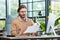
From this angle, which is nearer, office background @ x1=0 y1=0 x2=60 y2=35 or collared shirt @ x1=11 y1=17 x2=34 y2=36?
collared shirt @ x1=11 y1=17 x2=34 y2=36

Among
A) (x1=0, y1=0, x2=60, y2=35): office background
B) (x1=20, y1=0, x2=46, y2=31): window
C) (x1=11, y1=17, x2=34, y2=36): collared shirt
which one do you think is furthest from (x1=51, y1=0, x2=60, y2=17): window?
(x1=11, y1=17, x2=34, y2=36): collared shirt

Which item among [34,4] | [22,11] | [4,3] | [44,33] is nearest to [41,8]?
[34,4]

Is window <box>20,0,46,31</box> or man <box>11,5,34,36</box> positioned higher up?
window <box>20,0,46,31</box>

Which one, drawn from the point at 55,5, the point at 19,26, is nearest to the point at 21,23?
the point at 19,26

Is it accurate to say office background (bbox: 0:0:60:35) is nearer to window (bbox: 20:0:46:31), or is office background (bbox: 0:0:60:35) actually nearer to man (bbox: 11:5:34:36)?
window (bbox: 20:0:46:31)

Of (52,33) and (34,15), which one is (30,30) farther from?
(34,15)

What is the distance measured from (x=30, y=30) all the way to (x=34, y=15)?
3.27 meters

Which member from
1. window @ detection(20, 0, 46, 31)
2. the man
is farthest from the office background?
the man

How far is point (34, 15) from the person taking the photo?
21.1 feet

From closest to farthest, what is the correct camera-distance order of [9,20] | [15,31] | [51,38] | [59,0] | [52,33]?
[51,38] → [52,33] → [15,31] → [9,20] → [59,0]

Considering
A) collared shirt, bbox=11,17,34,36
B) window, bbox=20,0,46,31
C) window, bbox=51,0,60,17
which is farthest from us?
window, bbox=20,0,46,31

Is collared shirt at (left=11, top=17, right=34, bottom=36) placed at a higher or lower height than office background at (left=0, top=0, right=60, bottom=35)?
lower

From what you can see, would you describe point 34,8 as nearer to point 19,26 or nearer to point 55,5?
point 55,5

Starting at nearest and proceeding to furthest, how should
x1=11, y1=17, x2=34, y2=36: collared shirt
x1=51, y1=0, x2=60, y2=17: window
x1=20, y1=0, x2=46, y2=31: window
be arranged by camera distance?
x1=11, y1=17, x2=34, y2=36: collared shirt, x1=51, y1=0, x2=60, y2=17: window, x1=20, y1=0, x2=46, y2=31: window
